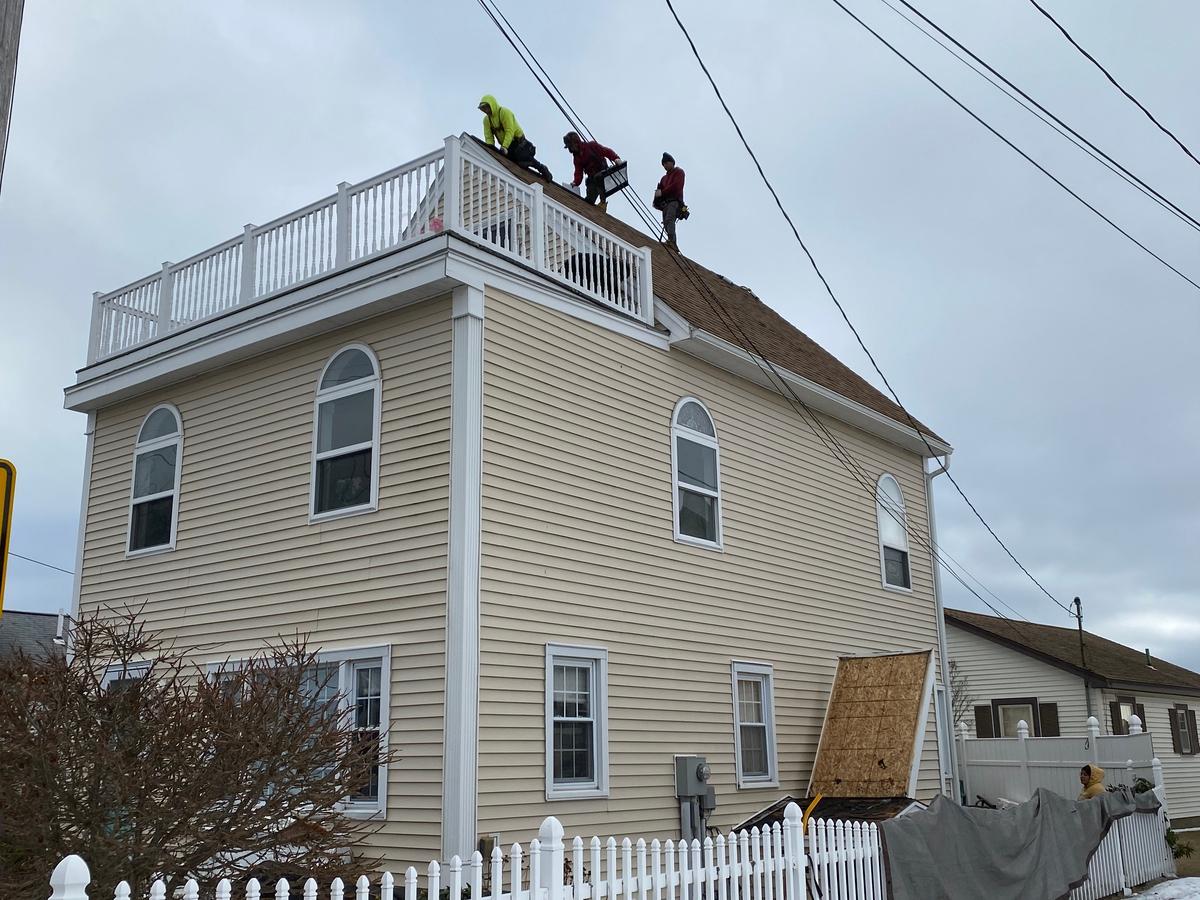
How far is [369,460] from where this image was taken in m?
12.4

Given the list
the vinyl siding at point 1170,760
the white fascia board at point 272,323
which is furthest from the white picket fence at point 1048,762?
the white fascia board at point 272,323

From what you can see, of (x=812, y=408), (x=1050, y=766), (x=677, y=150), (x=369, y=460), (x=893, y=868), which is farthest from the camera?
(x=677, y=150)

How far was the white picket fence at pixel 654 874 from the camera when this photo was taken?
5881 millimetres

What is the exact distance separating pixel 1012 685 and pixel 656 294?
817 inches

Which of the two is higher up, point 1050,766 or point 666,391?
point 666,391

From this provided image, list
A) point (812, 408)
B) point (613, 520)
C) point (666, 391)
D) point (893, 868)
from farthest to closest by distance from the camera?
point (812, 408)
point (666, 391)
point (613, 520)
point (893, 868)

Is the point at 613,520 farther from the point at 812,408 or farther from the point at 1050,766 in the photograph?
the point at 1050,766

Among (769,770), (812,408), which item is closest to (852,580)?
(812,408)

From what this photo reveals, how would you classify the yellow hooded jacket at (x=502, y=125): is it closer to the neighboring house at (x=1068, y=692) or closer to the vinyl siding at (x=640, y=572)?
the vinyl siding at (x=640, y=572)

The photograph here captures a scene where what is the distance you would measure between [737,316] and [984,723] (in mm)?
18483

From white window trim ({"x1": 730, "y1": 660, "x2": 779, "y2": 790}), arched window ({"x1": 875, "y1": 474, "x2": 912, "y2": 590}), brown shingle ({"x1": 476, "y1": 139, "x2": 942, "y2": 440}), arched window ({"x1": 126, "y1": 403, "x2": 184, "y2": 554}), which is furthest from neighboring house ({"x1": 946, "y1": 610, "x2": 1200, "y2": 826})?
arched window ({"x1": 126, "y1": 403, "x2": 184, "y2": 554})

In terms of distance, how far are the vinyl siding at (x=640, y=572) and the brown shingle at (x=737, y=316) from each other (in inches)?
27.5

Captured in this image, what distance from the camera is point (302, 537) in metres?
12.7

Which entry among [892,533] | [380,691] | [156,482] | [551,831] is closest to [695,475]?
[380,691]
